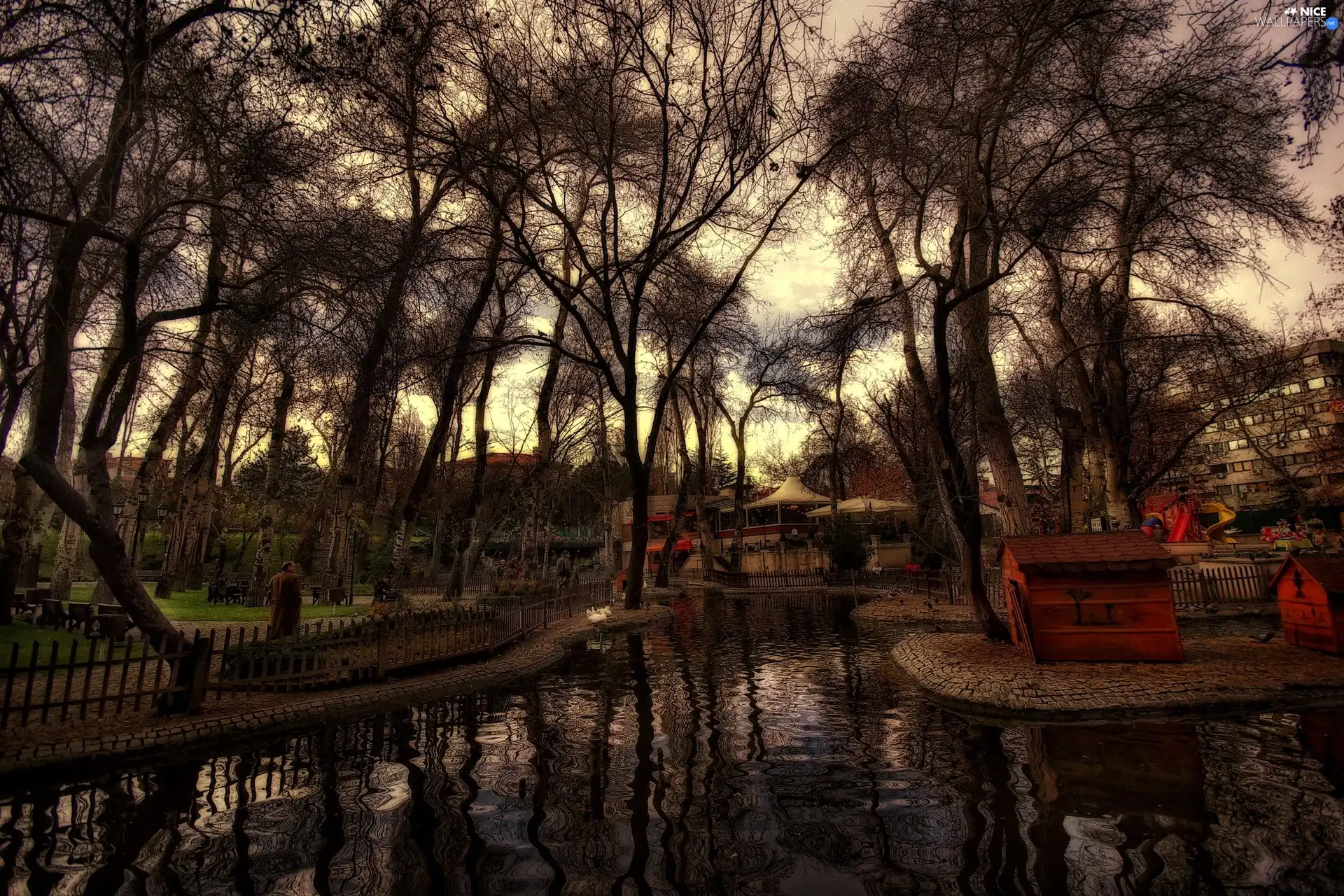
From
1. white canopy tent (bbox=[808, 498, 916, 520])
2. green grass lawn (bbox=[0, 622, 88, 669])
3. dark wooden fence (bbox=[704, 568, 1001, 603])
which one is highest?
white canopy tent (bbox=[808, 498, 916, 520])

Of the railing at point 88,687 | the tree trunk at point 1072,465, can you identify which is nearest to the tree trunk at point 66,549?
the railing at point 88,687

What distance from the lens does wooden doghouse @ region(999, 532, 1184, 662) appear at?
337 inches

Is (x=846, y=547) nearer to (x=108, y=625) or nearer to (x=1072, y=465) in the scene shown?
(x=1072, y=465)

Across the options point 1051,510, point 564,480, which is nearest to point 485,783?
point 564,480

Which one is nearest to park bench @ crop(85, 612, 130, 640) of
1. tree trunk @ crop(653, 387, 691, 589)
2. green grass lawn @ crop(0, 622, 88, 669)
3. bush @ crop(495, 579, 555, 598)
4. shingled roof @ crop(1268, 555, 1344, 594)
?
green grass lawn @ crop(0, 622, 88, 669)

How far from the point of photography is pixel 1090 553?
8711mm

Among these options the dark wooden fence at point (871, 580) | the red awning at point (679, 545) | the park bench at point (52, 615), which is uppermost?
the red awning at point (679, 545)

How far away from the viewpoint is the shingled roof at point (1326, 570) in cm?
859

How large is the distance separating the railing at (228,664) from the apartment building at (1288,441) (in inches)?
936

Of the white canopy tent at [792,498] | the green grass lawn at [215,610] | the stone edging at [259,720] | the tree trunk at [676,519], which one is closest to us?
the stone edging at [259,720]

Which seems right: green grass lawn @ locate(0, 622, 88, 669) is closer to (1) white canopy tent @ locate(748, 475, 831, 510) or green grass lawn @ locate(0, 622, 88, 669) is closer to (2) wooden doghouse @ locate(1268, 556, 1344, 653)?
(2) wooden doghouse @ locate(1268, 556, 1344, 653)

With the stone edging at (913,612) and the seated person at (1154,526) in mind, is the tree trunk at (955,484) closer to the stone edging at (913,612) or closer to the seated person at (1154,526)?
the stone edging at (913,612)

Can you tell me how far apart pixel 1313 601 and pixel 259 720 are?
1462 cm

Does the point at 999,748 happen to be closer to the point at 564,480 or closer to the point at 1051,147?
the point at 1051,147
